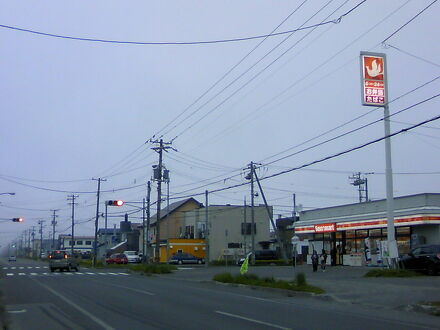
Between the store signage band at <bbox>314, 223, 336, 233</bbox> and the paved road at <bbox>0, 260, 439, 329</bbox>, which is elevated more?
the store signage band at <bbox>314, 223, 336, 233</bbox>

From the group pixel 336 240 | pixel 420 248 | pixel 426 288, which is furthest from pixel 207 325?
pixel 336 240

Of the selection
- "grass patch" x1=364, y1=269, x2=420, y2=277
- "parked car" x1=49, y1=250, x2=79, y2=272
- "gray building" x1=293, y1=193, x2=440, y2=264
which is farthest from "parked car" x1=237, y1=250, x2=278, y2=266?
"grass patch" x1=364, y1=269, x2=420, y2=277

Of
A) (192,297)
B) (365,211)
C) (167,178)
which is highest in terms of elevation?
(167,178)

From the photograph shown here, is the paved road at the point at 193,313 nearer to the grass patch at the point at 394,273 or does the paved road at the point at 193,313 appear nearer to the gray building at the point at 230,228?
the grass patch at the point at 394,273

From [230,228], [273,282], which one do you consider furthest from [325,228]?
[230,228]

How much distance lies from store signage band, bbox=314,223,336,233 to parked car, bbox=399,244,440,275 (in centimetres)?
1482

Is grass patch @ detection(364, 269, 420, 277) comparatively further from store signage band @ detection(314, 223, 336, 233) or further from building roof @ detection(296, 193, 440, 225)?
store signage band @ detection(314, 223, 336, 233)

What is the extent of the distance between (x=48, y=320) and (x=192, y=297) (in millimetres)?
7459

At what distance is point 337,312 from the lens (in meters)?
16.1

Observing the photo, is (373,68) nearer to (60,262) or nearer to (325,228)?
(325,228)

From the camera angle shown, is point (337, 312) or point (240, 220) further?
point (240, 220)

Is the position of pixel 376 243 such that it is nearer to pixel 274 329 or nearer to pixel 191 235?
pixel 274 329

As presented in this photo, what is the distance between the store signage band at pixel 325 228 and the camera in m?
47.2

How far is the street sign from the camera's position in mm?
29875
